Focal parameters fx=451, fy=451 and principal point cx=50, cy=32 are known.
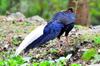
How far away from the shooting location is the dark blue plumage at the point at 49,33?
24.2 feet

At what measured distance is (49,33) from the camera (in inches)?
297

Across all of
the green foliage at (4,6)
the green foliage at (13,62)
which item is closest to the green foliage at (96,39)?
the green foliage at (13,62)

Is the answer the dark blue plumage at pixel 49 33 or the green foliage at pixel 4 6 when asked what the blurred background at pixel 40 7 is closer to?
the green foliage at pixel 4 6

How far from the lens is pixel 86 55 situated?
Answer: 620cm

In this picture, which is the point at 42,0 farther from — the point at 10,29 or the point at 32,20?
the point at 10,29

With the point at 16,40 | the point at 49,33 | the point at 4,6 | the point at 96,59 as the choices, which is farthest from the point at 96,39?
the point at 4,6

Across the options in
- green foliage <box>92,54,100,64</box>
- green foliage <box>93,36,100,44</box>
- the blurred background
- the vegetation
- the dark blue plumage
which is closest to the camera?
green foliage <box>92,54,100,64</box>

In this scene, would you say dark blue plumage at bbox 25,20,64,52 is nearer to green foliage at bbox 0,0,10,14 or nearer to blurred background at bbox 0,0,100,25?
blurred background at bbox 0,0,100,25

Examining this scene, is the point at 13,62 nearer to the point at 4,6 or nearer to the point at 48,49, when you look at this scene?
the point at 48,49

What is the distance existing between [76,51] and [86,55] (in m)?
1.83

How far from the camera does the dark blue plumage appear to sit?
290 inches

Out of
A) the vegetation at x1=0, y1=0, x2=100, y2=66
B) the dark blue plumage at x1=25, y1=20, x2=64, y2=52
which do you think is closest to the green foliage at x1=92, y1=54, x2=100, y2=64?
the vegetation at x1=0, y1=0, x2=100, y2=66

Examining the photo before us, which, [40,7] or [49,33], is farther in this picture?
[40,7]

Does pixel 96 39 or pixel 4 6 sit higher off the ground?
pixel 4 6
